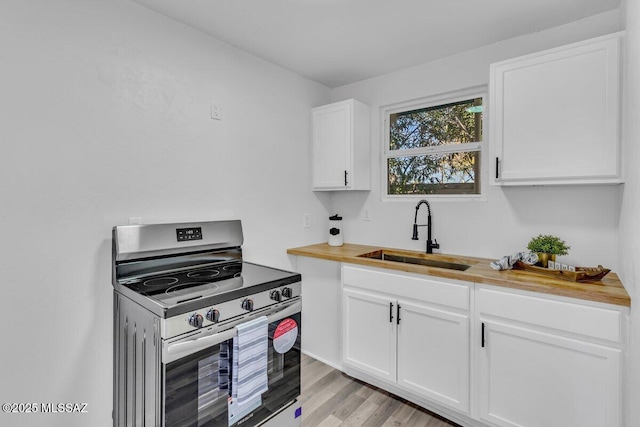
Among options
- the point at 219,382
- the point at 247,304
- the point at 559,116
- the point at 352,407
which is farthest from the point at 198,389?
the point at 559,116

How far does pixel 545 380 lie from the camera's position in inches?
64.4

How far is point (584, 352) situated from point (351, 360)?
1.40 metres

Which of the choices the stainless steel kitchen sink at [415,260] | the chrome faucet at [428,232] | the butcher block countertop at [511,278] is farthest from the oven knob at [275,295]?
the chrome faucet at [428,232]

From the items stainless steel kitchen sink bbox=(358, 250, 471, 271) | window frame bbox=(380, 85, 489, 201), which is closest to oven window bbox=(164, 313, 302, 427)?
stainless steel kitchen sink bbox=(358, 250, 471, 271)

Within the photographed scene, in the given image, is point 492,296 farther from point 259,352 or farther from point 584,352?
point 259,352

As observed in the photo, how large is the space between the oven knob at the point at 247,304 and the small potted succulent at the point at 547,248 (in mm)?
1680

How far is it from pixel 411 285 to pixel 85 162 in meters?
1.95

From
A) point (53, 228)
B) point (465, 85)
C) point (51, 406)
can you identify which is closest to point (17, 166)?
point (53, 228)

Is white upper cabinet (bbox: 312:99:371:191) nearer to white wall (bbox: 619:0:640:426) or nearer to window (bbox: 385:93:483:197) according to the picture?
window (bbox: 385:93:483:197)

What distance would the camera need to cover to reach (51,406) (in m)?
1.52

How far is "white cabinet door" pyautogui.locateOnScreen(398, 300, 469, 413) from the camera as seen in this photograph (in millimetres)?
1894

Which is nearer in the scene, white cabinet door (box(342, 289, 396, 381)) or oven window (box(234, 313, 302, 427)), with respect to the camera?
oven window (box(234, 313, 302, 427))

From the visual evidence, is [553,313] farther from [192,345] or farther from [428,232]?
[192,345]

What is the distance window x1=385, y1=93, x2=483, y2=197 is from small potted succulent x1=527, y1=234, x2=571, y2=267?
0.60 metres
